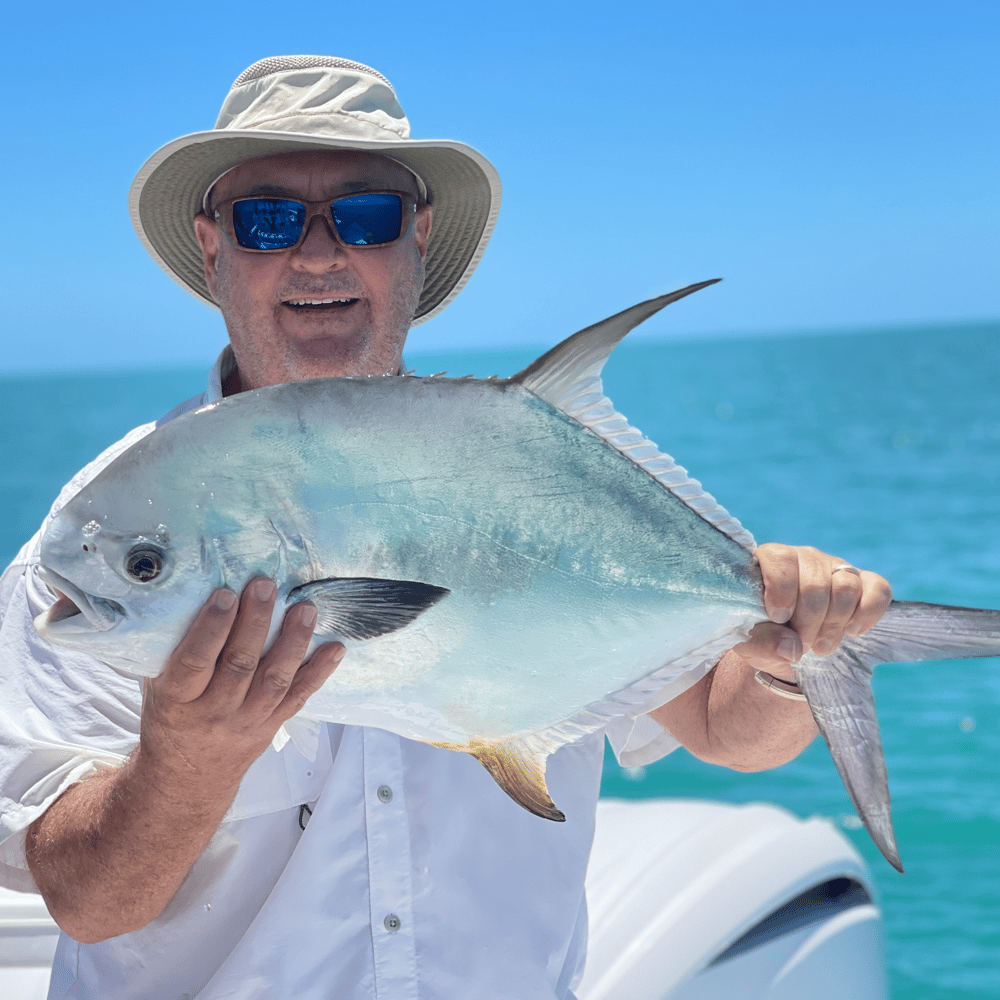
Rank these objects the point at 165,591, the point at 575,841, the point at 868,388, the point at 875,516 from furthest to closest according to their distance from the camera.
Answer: the point at 868,388, the point at 875,516, the point at 575,841, the point at 165,591

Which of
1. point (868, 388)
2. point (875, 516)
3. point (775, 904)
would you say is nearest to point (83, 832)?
point (775, 904)

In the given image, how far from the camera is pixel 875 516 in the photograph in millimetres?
19125

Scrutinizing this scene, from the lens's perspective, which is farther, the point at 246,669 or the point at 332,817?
the point at 332,817

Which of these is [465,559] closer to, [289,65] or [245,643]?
[245,643]

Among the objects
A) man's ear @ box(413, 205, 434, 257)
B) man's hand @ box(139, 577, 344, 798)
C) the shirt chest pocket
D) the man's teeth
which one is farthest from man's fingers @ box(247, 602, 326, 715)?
man's ear @ box(413, 205, 434, 257)

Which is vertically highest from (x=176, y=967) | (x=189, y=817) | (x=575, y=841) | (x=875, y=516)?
(x=189, y=817)

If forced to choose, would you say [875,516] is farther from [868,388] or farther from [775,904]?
[868,388]

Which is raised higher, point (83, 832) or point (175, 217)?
point (175, 217)

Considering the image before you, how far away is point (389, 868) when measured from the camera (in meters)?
1.78

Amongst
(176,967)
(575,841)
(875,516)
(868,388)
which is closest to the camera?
(176,967)

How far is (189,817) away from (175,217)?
1.40 meters

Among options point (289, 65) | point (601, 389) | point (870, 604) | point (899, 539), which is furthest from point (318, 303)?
point (899, 539)

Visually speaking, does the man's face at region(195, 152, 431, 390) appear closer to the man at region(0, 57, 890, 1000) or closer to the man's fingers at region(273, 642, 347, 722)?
the man at region(0, 57, 890, 1000)

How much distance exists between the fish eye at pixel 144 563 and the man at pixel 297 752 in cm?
8
